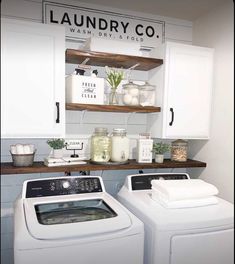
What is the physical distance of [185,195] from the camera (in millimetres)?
1625

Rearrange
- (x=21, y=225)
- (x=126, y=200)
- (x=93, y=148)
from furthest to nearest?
(x=93, y=148)
(x=126, y=200)
(x=21, y=225)

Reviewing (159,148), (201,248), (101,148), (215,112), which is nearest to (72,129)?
(101,148)

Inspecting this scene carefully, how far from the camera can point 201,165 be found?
2.09 m

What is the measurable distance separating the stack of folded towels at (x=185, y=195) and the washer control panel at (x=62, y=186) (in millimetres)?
499

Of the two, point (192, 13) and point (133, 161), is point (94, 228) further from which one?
point (192, 13)

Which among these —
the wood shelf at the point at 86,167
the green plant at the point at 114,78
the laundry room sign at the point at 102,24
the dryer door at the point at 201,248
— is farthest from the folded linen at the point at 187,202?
the laundry room sign at the point at 102,24

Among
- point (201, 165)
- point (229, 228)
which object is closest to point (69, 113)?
point (201, 165)

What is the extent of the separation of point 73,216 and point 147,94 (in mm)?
1140

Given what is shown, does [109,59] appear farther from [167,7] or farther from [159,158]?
[159,158]

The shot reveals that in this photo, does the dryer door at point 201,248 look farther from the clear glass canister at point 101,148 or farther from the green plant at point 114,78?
the green plant at point 114,78

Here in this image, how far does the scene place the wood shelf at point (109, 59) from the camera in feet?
6.07

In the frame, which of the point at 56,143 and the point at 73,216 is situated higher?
the point at 56,143

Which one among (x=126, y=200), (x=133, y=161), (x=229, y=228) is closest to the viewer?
(x=229, y=228)

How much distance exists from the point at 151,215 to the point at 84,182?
61 cm
